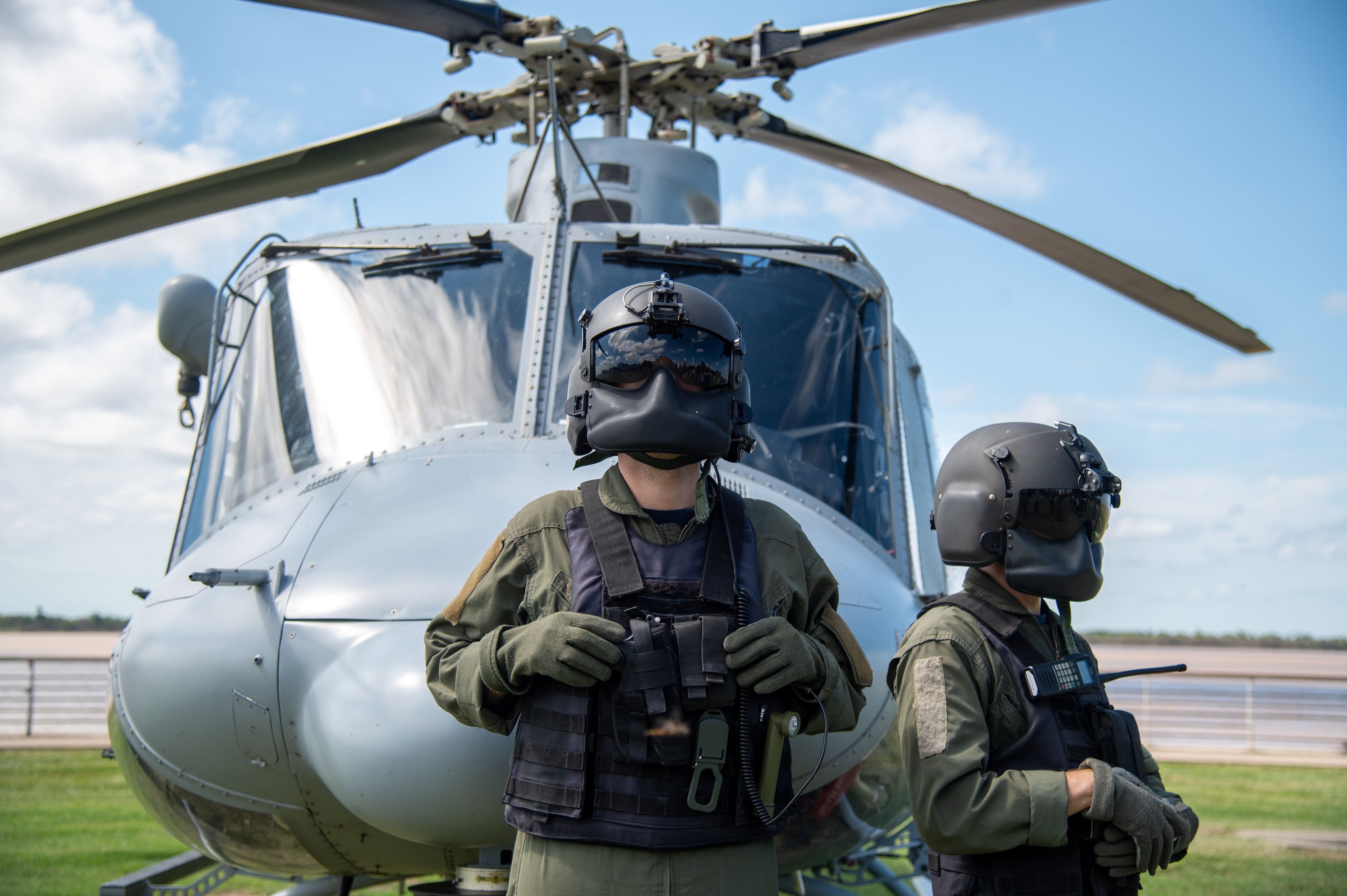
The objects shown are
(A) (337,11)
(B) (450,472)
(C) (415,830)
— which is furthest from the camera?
(A) (337,11)

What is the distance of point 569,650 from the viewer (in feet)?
6.59

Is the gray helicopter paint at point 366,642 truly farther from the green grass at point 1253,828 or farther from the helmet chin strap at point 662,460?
the green grass at point 1253,828

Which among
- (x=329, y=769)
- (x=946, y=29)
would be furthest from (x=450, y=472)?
(x=946, y=29)

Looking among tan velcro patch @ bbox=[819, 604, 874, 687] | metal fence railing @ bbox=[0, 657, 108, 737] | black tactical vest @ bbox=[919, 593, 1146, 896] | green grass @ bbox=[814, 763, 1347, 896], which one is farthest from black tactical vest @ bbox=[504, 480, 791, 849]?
metal fence railing @ bbox=[0, 657, 108, 737]

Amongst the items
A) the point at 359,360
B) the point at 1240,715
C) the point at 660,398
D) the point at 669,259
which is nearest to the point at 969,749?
the point at 660,398

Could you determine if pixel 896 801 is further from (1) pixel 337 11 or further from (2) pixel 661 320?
(1) pixel 337 11

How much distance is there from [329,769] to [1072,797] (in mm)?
1602

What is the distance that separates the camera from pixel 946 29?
5238 mm

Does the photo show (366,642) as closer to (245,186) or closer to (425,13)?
(425,13)

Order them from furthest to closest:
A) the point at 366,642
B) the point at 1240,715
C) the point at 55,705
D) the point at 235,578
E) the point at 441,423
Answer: the point at 1240,715, the point at 55,705, the point at 441,423, the point at 235,578, the point at 366,642

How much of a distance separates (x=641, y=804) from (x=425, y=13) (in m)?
3.91

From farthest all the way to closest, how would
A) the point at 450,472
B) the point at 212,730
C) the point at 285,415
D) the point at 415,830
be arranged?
the point at 285,415, the point at 450,472, the point at 212,730, the point at 415,830

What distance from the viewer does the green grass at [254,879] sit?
21.7ft

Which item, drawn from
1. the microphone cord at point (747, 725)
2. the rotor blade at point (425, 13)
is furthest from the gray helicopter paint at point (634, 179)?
the microphone cord at point (747, 725)
